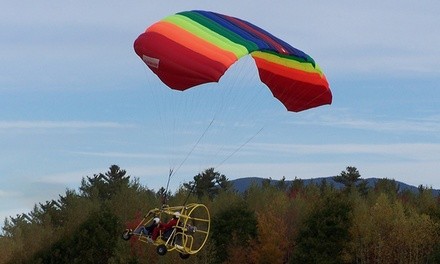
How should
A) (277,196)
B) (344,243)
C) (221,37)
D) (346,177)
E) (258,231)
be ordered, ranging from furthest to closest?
(346,177), (277,196), (258,231), (344,243), (221,37)

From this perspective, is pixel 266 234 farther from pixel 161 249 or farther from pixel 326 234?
pixel 161 249

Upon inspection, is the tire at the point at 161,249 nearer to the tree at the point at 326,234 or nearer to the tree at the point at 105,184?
the tree at the point at 326,234

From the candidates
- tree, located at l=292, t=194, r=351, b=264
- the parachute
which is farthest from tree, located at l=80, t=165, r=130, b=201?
the parachute

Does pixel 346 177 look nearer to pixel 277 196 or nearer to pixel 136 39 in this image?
pixel 277 196

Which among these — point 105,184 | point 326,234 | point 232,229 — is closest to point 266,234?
point 232,229

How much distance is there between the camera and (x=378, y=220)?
77.4m

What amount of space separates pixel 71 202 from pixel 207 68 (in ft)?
232

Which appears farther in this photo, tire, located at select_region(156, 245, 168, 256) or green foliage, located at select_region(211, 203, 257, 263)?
green foliage, located at select_region(211, 203, 257, 263)

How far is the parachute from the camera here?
25375mm

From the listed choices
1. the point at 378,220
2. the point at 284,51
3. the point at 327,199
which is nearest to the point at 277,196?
the point at 378,220

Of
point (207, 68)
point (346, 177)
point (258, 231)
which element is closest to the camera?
point (207, 68)

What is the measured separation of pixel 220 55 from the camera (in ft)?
83.1

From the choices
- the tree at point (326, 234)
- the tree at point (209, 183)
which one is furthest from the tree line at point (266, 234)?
the tree at point (209, 183)

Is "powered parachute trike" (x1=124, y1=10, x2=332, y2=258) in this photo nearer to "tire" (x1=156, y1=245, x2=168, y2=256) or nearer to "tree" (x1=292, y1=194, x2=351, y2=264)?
"tire" (x1=156, y1=245, x2=168, y2=256)
